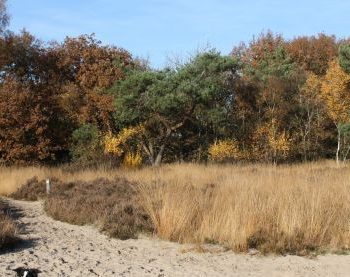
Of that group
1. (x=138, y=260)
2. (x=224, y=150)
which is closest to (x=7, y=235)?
(x=138, y=260)

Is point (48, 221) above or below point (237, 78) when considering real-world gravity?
below

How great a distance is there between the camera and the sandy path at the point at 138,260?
25.5ft

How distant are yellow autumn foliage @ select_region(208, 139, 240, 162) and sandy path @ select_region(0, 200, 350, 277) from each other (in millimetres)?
20518

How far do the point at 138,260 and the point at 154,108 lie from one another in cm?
1994

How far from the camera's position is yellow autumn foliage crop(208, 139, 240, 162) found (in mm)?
30234

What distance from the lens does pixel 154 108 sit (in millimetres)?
28062

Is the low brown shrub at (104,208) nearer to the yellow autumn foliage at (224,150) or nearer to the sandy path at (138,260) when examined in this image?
the sandy path at (138,260)

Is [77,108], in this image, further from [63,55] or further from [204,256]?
[204,256]

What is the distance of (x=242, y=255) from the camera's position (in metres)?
8.94

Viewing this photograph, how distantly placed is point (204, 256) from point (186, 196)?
205 centimetres

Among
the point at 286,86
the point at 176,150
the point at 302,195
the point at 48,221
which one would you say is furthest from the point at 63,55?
the point at 302,195

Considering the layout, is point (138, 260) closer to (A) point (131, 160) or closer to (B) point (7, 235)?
(B) point (7, 235)

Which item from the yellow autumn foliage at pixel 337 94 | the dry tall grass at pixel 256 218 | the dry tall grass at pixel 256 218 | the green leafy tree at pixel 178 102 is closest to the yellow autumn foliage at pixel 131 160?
the green leafy tree at pixel 178 102

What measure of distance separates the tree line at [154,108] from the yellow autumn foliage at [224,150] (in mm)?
57
